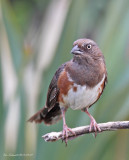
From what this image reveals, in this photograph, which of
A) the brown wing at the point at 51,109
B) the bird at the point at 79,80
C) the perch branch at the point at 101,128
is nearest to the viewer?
the perch branch at the point at 101,128

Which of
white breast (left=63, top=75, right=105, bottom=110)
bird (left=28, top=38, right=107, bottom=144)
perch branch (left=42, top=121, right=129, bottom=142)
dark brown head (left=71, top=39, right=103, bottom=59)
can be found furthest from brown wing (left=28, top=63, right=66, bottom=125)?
perch branch (left=42, top=121, right=129, bottom=142)

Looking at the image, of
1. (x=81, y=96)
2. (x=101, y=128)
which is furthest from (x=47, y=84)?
(x=101, y=128)

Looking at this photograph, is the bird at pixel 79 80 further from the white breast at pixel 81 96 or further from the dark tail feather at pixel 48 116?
the dark tail feather at pixel 48 116

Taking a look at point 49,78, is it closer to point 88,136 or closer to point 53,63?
point 53,63

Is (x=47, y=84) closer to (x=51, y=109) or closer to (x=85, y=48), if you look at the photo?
(x=51, y=109)

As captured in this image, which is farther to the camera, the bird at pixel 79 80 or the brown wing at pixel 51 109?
the brown wing at pixel 51 109

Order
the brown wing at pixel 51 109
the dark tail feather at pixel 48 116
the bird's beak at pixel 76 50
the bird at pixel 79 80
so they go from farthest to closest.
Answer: the dark tail feather at pixel 48 116 < the brown wing at pixel 51 109 < the bird at pixel 79 80 < the bird's beak at pixel 76 50

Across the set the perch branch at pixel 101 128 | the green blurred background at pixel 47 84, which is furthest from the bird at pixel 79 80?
the green blurred background at pixel 47 84

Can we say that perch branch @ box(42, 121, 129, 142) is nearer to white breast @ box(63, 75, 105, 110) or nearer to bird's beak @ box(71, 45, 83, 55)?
white breast @ box(63, 75, 105, 110)
